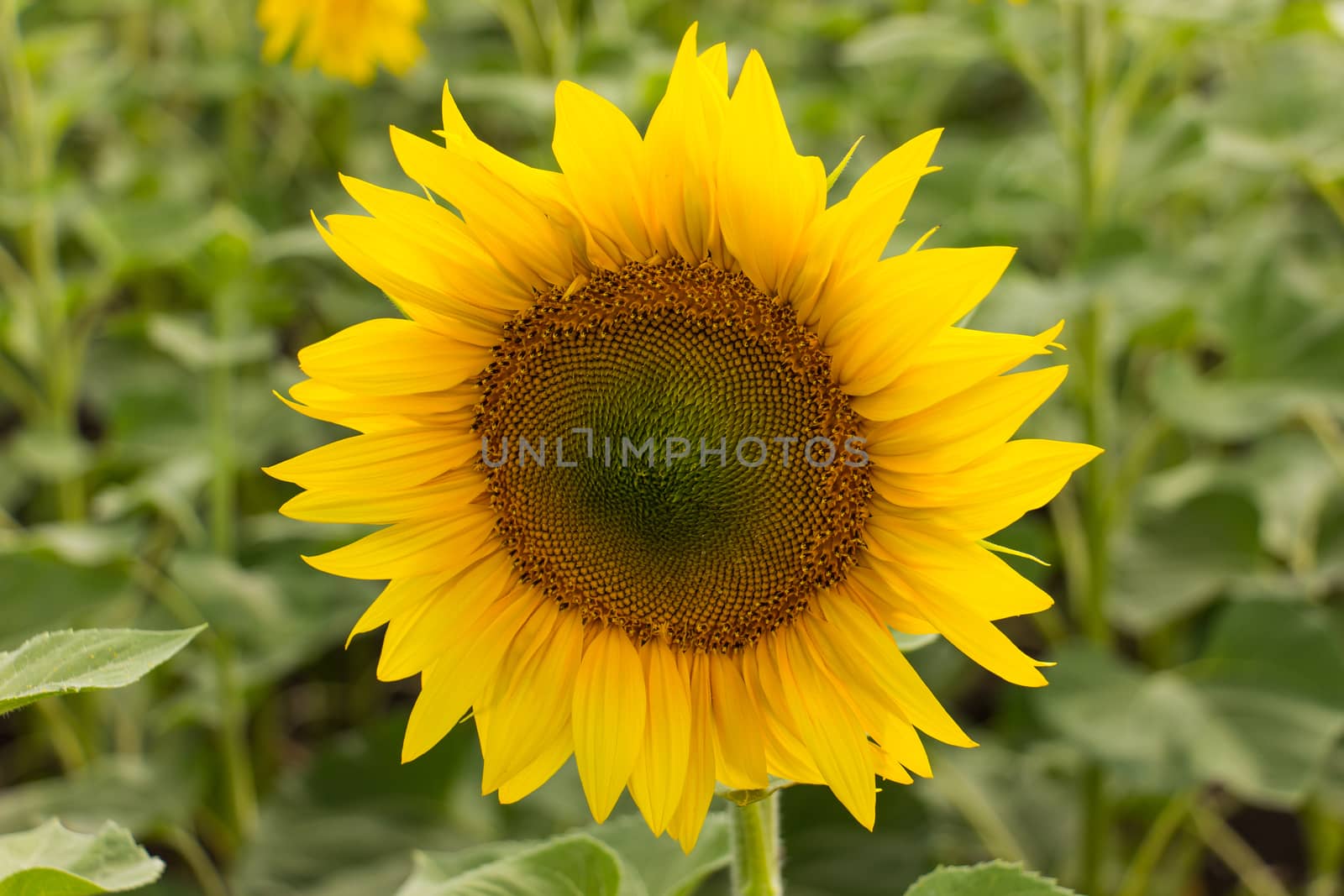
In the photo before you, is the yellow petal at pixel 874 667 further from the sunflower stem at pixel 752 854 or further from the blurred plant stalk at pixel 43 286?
the blurred plant stalk at pixel 43 286

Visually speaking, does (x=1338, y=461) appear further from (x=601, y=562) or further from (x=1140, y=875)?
(x=601, y=562)

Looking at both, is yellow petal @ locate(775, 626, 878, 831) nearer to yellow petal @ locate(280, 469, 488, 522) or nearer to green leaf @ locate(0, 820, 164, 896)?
yellow petal @ locate(280, 469, 488, 522)

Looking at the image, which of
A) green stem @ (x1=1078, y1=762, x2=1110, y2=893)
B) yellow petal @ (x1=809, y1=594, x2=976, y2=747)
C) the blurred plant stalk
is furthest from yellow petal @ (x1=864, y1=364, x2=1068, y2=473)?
the blurred plant stalk

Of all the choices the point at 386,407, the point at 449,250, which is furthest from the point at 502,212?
the point at 386,407

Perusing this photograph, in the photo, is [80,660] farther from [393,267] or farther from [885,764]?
[885,764]

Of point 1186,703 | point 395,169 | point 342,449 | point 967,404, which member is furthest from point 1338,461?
point 395,169

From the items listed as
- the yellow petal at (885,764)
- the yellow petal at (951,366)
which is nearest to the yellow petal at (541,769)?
the yellow petal at (885,764)

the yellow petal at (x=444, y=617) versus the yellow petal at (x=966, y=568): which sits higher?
the yellow petal at (x=966, y=568)
